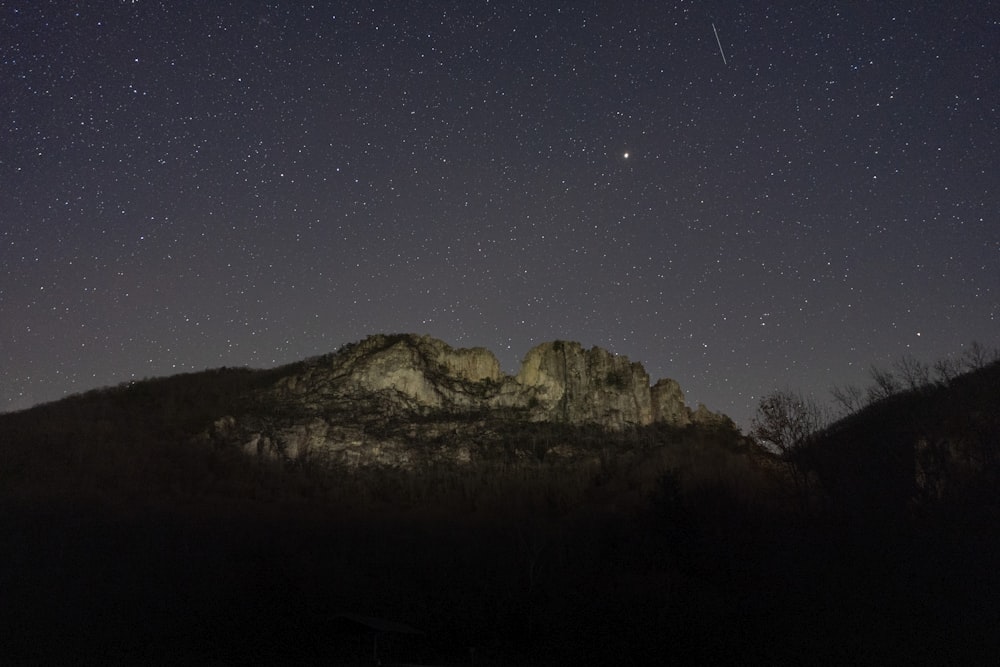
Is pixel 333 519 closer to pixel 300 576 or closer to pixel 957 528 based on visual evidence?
pixel 300 576

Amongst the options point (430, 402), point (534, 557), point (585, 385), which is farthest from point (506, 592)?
point (585, 385)

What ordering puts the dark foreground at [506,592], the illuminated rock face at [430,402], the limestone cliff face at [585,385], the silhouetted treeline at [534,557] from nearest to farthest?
1. the dark foreground at [506,592]
2. the silhouetted treeline at [534,557]
3. the illuminated rock face at [430,402]
4. the limestone cliff face at [585,385]

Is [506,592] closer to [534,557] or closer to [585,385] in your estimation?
[534,557]

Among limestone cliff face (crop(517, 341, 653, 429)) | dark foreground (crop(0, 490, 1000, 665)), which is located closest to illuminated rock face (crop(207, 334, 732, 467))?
limestone cliff face (crop(517, 341, 653, 429))

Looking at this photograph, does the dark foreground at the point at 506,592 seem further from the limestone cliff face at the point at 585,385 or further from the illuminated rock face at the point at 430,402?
the limestone cliff face at the point at 585,385

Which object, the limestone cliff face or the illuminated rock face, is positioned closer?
the illuminated rock face

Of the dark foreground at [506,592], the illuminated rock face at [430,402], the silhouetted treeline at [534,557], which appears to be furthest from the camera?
the illuminated rock face at [430,402]

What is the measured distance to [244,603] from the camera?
40125 mm

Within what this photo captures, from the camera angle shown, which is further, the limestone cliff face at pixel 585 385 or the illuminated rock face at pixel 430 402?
the limestone cliff face at pixel 585 385

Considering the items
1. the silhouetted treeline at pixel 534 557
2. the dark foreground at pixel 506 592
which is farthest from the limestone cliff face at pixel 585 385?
the dark foreground at pixel 506 592

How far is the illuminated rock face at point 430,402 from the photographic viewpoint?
238 ft

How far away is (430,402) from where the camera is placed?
3127 inches

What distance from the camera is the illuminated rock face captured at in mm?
72438

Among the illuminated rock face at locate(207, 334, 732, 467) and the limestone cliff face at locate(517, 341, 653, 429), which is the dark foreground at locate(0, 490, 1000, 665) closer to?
the illuminated rock face at locate(207, 334, 732, 467)
